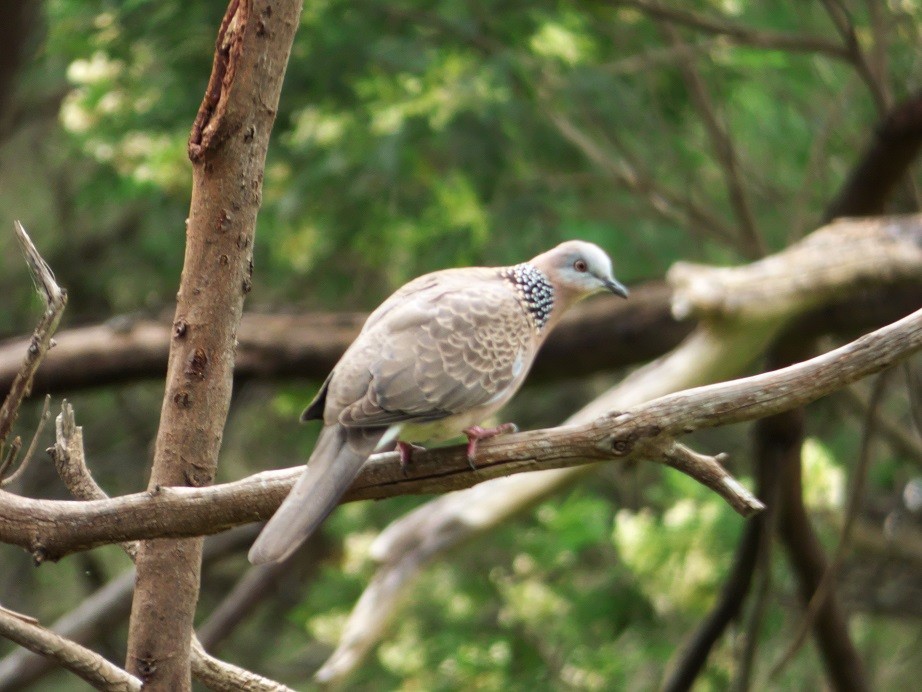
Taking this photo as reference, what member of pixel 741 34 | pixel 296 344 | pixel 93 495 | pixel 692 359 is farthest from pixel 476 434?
pixel 741 34

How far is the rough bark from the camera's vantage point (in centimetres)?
223

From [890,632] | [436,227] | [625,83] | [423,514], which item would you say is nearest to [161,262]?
[436,227]

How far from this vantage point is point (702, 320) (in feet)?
13.3

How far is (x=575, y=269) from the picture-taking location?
10.9 ft

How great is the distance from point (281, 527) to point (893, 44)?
213 inches

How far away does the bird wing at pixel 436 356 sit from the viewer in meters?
2.64

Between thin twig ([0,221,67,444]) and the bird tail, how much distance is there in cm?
54

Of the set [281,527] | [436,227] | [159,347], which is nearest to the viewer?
[281,527]

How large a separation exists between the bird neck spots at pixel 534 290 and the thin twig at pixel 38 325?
1405 millimetres

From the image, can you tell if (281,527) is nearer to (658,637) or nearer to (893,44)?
(658,637)

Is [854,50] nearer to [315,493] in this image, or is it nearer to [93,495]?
[315,493]

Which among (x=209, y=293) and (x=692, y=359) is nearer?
(x=209, y=293)

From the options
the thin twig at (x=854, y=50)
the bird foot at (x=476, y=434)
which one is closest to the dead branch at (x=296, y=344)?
the thin twig at (x=854, y=50)

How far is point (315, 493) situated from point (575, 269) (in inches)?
52.3
